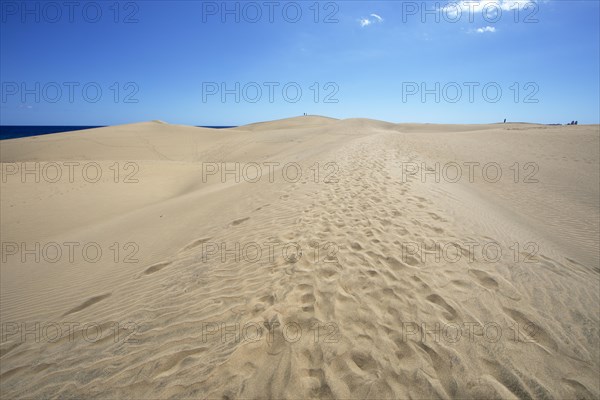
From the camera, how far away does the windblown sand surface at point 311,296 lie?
2.65 meters

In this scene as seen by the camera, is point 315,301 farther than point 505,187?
No

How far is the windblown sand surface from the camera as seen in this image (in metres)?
2.65

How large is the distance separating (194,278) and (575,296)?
6.05 metres

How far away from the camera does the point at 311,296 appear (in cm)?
363

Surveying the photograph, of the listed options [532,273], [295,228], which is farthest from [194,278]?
[532,273]

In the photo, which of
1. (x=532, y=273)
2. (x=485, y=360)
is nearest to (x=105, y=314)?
(x=485, y=360)

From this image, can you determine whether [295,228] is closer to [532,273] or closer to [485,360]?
[485,360]

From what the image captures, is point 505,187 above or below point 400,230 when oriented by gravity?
above

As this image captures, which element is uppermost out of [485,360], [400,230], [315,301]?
[400,230]

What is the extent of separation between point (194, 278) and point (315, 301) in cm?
231

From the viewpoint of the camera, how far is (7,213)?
30.3 feet

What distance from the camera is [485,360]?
2723mm

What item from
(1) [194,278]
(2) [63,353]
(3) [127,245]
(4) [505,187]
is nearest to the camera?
(2) [63,353]

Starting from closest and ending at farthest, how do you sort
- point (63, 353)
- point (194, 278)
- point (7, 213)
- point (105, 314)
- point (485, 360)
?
point (485, 360) < point (63, 353) < point (105, 314) < point (194, 278) < point (7, 213)
